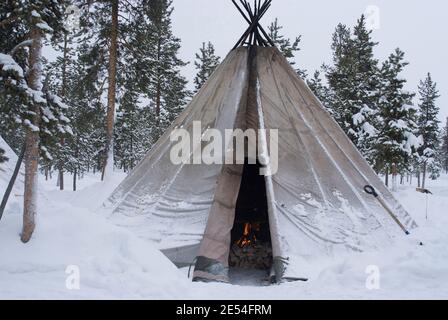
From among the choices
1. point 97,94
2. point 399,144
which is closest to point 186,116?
point 97,94

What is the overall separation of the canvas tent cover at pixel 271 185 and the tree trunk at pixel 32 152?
213 centimetres

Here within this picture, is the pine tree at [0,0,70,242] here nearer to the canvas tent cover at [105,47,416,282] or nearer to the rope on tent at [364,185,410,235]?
the canvas tent cover at [105,47,416,282]

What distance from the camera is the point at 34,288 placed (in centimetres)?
461

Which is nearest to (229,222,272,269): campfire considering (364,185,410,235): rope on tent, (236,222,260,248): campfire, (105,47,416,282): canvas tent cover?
(236,222,260,248): campfire

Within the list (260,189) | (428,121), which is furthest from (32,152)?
(428,121)

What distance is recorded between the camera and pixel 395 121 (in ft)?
78.7

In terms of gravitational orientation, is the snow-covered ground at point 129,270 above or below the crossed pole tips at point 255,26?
below

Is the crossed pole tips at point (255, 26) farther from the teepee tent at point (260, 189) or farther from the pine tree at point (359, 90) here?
the pine tree at point (359, 90)

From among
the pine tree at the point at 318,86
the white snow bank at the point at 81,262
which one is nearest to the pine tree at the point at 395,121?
the pine tree at the point at 318,86

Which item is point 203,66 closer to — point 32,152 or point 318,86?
point 318,86

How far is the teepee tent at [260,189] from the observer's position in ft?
22.4

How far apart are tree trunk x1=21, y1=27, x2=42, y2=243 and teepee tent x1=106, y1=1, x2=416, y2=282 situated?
2.15 meters
